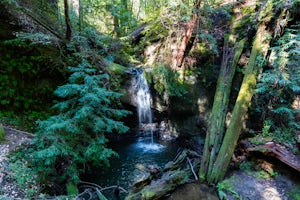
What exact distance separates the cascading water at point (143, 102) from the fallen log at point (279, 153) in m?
3.86

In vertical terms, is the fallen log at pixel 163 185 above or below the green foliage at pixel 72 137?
below

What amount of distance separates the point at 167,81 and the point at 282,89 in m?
3.81

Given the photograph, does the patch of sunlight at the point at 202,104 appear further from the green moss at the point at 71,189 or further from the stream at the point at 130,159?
the green moss at the point at 71,189

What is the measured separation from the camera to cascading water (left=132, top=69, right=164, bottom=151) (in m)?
8.12

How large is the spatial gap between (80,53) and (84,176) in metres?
3.90

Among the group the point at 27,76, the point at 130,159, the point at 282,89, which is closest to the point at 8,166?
the point at 27,76

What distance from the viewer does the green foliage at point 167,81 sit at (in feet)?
25.6

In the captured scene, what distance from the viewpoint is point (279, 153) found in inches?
201

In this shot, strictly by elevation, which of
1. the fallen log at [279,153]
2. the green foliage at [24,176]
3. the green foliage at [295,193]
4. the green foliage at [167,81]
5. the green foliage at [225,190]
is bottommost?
the green foliage at [225,190]

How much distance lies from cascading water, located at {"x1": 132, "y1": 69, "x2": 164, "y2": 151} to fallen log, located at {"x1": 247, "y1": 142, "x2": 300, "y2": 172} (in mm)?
3858

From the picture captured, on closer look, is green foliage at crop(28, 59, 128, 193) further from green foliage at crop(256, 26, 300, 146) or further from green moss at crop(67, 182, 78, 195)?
green foliage at crop(256, 26, 300, 146)

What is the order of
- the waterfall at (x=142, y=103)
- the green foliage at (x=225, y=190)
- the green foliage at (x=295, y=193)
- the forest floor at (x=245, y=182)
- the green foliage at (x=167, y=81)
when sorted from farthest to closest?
1. the waterfall at (x=142, y=103)
2. the green foliage at (x=167, y=81)
3. the green foliage at (x=225, y=190)
4. the forest floor at (x=245, y=182)
5. the green foliage at (x=295, y=193)

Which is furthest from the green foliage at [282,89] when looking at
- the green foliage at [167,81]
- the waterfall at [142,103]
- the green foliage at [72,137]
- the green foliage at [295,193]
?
the green foliage at [72,137]

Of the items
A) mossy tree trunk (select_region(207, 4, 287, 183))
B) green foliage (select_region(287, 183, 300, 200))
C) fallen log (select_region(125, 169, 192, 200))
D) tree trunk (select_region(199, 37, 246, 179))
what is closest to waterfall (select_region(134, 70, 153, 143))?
tree trunk (select_region(199, 37, 246, 179))
